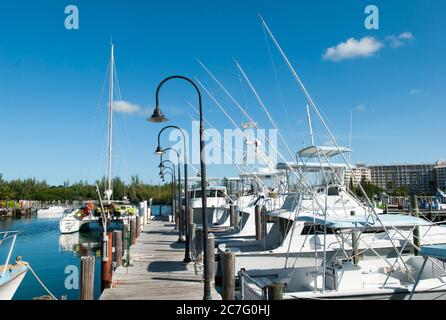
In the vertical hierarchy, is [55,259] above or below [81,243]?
above

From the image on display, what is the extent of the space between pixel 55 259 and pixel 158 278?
17737 millimetres

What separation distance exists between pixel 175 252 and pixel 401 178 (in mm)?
173359

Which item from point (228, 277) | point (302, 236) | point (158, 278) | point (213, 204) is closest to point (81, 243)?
point (213, 204)

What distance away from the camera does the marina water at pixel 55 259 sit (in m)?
18.9

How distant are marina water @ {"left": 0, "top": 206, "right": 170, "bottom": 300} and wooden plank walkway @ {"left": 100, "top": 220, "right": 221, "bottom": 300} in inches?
113

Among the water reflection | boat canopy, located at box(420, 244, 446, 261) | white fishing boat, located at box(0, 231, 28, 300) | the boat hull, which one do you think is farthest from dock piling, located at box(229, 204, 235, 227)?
boat canopy, located at box(420, 244, 446, 261)

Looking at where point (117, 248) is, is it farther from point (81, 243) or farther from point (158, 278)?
point (81, 243)

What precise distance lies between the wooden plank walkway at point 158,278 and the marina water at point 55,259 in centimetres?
287

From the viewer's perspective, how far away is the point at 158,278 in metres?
14.1

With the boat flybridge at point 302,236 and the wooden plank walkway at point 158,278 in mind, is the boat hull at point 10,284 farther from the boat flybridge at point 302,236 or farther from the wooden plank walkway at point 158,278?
the boat flybridge at point 302,236

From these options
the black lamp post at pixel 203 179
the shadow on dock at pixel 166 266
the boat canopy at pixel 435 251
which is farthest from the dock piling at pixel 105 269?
the boat canopy at pixel 435 251
